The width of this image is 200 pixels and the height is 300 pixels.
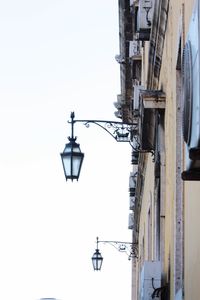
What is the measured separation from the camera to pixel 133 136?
17.3 m

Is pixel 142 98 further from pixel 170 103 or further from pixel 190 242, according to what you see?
pixel 190 242

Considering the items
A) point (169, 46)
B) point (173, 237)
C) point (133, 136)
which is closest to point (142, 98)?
point (169, 46)

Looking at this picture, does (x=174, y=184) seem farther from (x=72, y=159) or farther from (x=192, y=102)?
(x=192, y=102)

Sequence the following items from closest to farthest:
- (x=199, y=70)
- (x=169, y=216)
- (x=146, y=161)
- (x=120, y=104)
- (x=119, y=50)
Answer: (x=199, y=70) → (x=169, y=216) → (x=146, y=161) → (x=119, y=50) → (x=120, y=104)

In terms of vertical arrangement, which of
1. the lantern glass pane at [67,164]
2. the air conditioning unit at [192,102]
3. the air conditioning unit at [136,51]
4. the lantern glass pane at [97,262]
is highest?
the air conditioning unit at [136,51]

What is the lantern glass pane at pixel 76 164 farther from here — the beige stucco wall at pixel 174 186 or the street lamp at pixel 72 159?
the beige stucco wall at pixel 174 186

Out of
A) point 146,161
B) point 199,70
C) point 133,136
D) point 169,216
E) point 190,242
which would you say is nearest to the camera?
point 199,70

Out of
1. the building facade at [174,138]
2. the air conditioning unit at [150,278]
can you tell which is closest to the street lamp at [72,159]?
the building facade at [174,138]

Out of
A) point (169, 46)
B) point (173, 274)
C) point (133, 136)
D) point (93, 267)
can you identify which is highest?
point (169, 46)

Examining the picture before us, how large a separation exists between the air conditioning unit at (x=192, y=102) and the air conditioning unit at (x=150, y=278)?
A: 6912 millimetres

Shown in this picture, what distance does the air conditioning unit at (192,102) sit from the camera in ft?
16.4

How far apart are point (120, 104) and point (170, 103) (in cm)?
1978

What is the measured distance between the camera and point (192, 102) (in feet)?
17.2

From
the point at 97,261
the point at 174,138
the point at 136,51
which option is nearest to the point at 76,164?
the point at 174,138
